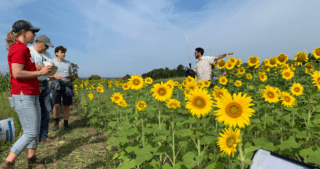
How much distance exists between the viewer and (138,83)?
122 inches

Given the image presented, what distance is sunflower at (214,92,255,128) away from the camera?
1.34 m

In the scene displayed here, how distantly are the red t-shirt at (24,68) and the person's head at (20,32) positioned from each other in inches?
5.6

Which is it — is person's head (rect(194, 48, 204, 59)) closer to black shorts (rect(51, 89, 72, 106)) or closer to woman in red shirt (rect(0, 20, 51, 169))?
black shorts (rect(51, 89, 72, 106))

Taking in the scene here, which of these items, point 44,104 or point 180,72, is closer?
point 44,104

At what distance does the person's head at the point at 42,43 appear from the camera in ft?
11.3

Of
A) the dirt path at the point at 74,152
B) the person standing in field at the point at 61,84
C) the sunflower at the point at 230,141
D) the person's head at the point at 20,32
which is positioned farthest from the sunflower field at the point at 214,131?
the person's head at the point at 20,32

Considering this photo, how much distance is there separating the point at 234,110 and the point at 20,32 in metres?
2.95

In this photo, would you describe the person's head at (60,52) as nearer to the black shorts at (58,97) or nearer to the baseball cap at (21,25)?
the black shorts at (58,97)

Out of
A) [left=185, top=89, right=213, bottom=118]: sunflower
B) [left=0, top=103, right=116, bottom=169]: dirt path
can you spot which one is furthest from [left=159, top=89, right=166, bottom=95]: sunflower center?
[left=0, top=103, right=116, bottom=169]: dirt path

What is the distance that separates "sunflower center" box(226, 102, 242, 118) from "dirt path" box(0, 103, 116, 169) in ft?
7.24

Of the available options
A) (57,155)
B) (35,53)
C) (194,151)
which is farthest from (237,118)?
(35,53)

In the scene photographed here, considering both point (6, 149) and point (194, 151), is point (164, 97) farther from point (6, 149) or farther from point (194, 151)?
point (6, 149)

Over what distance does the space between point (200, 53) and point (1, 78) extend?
37.1 feet

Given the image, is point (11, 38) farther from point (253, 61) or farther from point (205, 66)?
point (253, 61)
